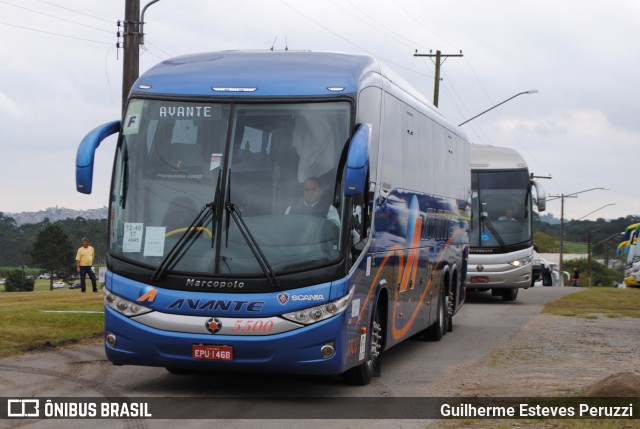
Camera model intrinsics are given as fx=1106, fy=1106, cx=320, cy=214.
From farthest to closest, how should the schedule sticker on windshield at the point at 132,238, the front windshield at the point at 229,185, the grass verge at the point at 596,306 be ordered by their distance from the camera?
the grass verge at the point at 596,306
the schedule sticker on windshield at the point at 132,238
the front windshield at the point at 229,185

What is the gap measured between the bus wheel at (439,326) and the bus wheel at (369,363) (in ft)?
16.9

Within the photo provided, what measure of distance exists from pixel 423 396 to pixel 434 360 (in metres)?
3.64

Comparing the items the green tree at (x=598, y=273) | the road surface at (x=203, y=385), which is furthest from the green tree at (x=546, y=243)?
the road surface at (x=203, y=385)

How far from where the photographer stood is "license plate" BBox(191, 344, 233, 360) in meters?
10.1

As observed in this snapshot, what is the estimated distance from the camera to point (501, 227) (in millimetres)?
27469

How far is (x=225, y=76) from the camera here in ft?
35.9

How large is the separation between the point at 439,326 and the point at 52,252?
96.7 m

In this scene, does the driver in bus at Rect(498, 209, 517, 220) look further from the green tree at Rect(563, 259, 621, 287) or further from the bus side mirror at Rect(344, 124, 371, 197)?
the green tree at Rect(563, 259, 621, 287)

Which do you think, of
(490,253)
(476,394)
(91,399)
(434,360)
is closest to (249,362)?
(91,399)

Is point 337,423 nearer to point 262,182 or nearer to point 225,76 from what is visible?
point 262,182

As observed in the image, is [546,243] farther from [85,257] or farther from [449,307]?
[449,307]

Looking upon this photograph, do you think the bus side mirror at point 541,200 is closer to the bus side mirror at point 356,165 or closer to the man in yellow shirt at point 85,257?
the man in yellow shirt at point 85,257

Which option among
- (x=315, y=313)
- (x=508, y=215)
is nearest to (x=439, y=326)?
(x=315, y=313)

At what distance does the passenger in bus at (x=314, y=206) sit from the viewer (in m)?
10.4
